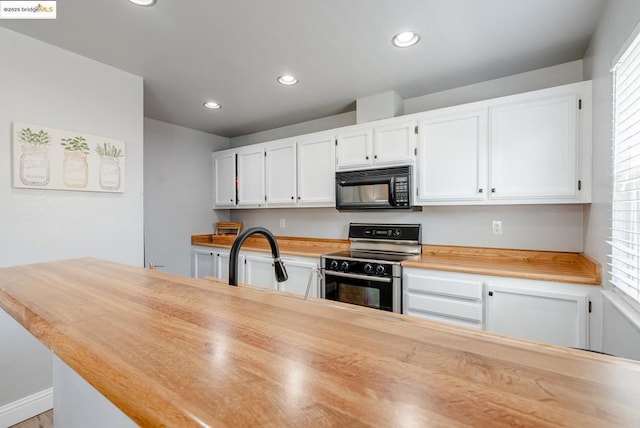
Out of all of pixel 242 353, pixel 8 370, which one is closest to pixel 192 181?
pixel 8 370

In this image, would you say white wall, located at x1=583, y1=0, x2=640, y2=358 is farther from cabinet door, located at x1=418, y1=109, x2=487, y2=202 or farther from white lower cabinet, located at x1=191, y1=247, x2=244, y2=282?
white lower cabinet, located at x1=191, y1=247, x2=244, y2=282

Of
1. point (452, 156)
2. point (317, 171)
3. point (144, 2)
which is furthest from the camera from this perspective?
point (317, 171)

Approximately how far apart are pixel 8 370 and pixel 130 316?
220 cm

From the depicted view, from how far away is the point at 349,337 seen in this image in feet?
1.76

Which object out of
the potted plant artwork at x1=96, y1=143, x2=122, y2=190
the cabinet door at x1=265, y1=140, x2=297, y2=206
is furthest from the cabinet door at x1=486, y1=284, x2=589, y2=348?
the potted plant artwork at x1=96, y1=143, x2=122, y2=190

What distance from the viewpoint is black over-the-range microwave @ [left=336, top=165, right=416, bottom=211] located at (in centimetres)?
279

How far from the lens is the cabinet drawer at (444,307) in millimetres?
2217

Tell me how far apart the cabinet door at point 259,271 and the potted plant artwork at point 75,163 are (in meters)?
1.77

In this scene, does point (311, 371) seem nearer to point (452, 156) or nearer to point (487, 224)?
point (452, 156)

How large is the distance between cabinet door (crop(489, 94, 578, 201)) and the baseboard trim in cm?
358

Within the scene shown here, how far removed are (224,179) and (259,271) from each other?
1560 mm

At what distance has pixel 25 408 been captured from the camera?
6.45 ft

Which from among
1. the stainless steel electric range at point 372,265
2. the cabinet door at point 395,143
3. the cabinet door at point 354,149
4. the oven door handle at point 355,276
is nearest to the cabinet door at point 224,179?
the cabinet door at point 354,149

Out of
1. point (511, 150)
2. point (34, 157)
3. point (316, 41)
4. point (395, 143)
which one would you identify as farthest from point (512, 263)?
point (34, 157)
